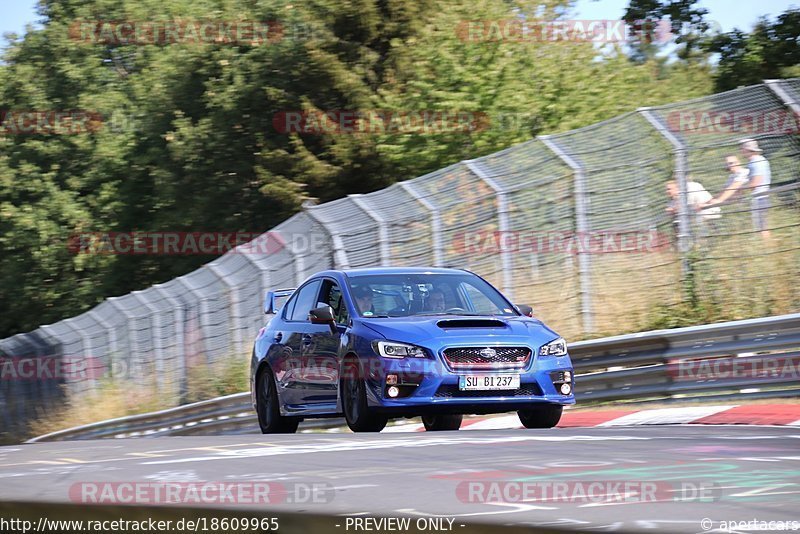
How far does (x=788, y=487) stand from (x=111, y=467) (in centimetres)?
425

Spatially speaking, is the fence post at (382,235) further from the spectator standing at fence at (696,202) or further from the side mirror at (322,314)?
the side mirror at (322,314)

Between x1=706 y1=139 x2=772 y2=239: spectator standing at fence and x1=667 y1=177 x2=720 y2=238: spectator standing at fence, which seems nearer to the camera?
x1=706 y1=139 x2=772 y2=239: spectator standing at fence

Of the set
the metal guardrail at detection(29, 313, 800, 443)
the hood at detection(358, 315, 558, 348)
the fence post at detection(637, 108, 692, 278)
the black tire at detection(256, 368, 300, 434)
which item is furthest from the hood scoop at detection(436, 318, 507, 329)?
the fence post at detection(637, 108, 692, 278)

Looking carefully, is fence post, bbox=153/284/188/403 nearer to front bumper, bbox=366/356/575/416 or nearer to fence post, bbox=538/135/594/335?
fence post, bbox=538/135/594/335

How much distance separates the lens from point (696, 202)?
15.1 m

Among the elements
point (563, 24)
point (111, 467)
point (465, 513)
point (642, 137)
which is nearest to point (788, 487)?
point (465, 513)

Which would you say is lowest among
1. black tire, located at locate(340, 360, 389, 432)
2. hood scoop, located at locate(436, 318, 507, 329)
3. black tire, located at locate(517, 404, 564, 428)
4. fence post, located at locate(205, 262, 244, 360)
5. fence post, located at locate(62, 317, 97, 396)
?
fence post, located at locate(62, 317, 97, 396)

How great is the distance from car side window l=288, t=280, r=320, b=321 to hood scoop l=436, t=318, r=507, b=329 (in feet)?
6.93

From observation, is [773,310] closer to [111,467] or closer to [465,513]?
[111,467]

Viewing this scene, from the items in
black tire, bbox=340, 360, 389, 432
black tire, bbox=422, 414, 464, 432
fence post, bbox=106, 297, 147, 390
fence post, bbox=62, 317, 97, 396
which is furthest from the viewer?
fence post, bbox=62, 317, 97, 396

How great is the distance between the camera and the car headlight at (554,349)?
11516 mm

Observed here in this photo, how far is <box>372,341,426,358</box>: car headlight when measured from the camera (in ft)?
36.7

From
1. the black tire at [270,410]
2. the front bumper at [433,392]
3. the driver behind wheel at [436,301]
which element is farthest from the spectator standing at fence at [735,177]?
the black tire at [270,410]

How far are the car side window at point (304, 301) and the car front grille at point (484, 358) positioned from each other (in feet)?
8.10
